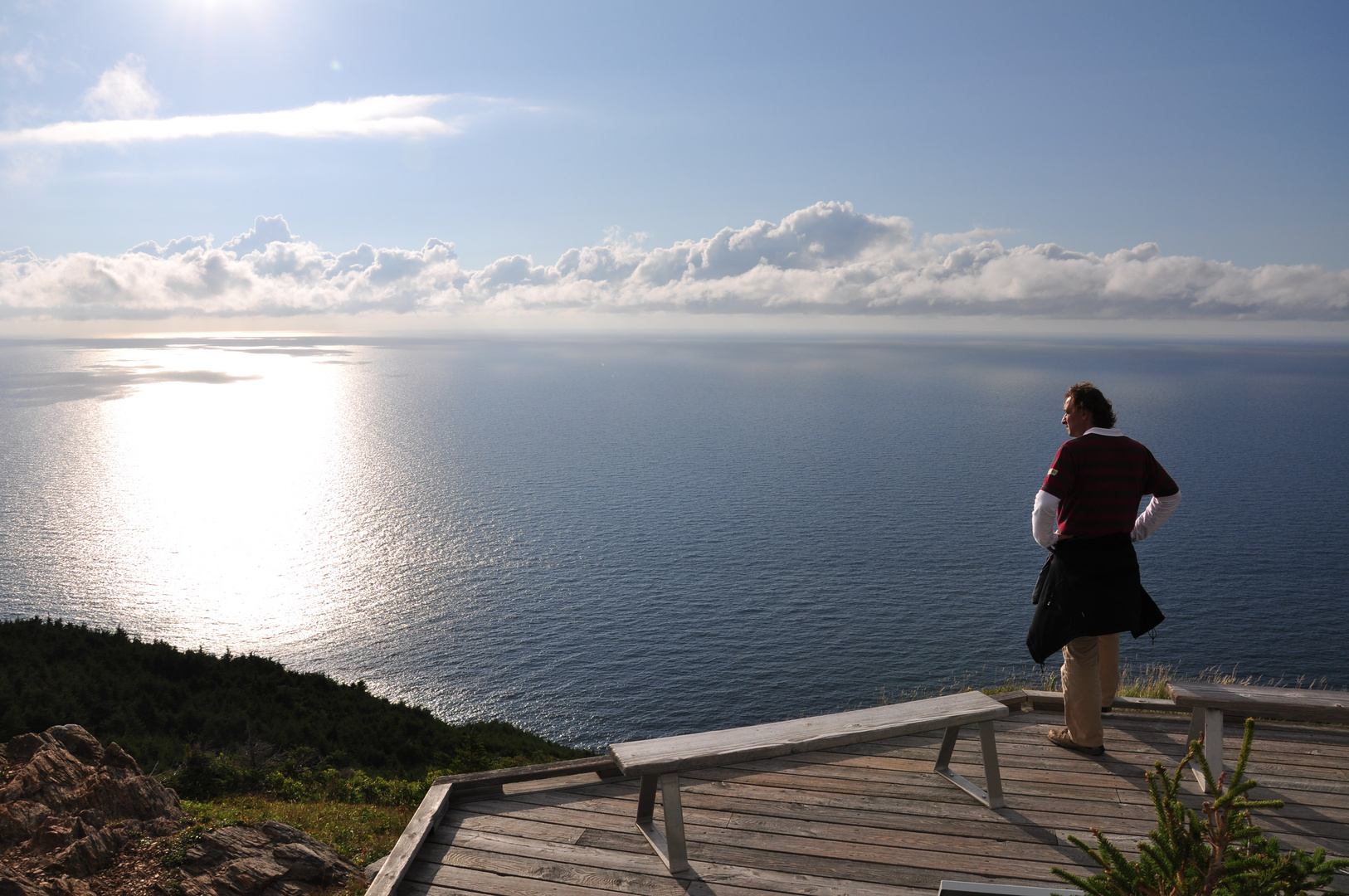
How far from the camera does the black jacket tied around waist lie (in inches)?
257

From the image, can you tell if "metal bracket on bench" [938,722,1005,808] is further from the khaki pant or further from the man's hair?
the man's hair

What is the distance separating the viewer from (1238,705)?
6242 millimetres

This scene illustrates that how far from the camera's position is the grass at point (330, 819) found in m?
7.76

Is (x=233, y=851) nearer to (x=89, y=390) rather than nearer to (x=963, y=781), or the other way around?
(x=963, y=781)

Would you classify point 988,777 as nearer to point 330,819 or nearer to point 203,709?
point 330,819

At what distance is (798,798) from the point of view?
6270mm

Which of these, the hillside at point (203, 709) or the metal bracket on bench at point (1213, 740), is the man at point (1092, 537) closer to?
the metal bracket on bench at point (1213, 740)

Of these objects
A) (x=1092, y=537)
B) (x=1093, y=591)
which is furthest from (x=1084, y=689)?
(x=1092, y=537)

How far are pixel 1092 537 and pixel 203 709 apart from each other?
2830 centimetres

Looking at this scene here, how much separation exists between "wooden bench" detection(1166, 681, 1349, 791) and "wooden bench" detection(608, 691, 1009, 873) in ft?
5.57

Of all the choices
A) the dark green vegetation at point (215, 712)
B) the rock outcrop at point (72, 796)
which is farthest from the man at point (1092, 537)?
the dark green vegetation at point (215, 712)

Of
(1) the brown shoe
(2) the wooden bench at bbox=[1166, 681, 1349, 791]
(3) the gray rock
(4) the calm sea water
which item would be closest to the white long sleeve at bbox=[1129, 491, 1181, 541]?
(2) the wooden bench at bbox=[1166, 681, 1349, 791]

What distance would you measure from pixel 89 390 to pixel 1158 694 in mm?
234566

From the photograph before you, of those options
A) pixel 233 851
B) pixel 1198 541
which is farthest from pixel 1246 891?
pixel 1198 541
